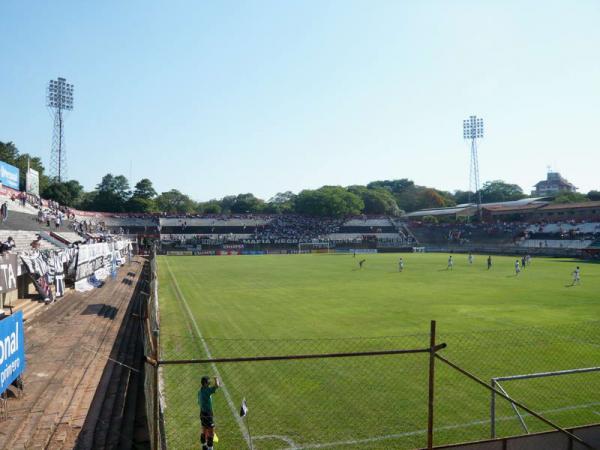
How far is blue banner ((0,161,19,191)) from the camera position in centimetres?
4019

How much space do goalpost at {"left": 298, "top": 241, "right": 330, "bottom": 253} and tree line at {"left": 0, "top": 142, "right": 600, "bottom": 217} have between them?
27.1m

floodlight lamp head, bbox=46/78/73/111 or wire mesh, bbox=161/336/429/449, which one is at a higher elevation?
floodlight lamp head, bbox=46/78/73/111

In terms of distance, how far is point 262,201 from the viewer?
142m

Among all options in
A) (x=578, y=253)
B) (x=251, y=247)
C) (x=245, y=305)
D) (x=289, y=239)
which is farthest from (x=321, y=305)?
(x=289, y=239)

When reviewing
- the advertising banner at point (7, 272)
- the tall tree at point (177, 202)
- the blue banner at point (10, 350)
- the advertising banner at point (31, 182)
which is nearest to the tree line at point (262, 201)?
the tall tree at point (177, 202)

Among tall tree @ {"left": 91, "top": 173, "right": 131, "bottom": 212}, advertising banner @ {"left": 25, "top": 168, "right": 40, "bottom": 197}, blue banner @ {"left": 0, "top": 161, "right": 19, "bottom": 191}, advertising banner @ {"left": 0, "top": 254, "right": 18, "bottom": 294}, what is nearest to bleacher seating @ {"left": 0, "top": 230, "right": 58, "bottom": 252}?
advertising banner @ {"left": 0, "top": 254, "right": 18, "bottom": 294}

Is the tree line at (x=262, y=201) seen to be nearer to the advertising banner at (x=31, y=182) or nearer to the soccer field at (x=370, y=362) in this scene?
the advertising banner at (x=31, y=182)

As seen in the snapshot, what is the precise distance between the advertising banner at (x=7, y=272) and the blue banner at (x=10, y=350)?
6.74 meters

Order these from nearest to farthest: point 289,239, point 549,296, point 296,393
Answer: point 296,393 → point 549,296 → point 289,239

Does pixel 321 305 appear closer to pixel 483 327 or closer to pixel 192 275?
pixel 483 327

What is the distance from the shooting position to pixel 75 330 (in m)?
17.4

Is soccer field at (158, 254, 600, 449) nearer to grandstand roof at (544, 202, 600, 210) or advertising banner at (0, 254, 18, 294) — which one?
advertising banner at (0, 254, 18, 294)

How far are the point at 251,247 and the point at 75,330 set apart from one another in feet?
215

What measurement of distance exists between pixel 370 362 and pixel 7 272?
13076 mm
